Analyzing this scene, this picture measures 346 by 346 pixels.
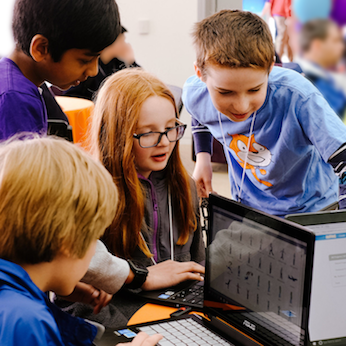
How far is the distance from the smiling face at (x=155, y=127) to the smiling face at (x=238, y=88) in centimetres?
16

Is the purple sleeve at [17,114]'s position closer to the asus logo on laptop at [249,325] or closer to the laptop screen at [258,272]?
the laptop screen at [258,272]

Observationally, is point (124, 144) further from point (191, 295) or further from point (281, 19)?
point (281, 19)

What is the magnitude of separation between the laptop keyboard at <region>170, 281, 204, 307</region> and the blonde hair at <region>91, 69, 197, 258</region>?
19cm

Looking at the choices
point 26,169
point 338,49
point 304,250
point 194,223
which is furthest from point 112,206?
point 338,49

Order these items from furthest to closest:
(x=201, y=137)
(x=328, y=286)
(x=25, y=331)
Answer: (x=201, y=137) < (x=328, y=286) < (x=25, y=331)

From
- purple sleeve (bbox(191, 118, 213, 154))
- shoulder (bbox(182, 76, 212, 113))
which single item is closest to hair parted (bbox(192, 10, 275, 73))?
shoulder (bbox(182, 76, 212, 113))

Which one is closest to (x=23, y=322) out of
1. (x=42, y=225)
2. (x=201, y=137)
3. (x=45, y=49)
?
(x=42, y=225)

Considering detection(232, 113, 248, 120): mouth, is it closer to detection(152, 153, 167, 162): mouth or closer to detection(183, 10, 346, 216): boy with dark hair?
detection(183, 10, 346, 216): boy with dark hair

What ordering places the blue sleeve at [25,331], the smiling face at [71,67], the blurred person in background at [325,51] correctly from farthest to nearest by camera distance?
1. the blurred person in background at [325,51]
2. the smiling face at [71,67]
3. the blue sleeve at [25,331]

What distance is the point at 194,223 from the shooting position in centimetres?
142

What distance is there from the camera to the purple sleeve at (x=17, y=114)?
1000 millimetres

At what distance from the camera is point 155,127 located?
1309mm

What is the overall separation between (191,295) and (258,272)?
0.33m

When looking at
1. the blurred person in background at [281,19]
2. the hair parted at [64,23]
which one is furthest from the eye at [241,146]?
the blurred person in background at [281,19]
